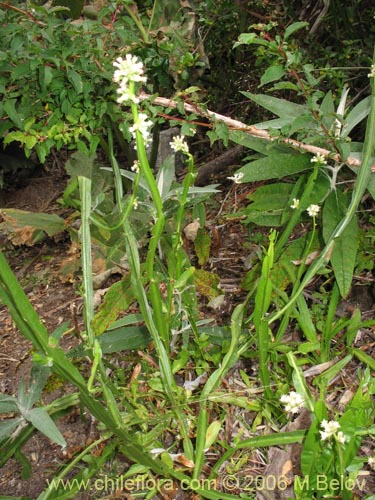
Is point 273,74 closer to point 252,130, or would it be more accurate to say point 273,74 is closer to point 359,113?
point 252,130

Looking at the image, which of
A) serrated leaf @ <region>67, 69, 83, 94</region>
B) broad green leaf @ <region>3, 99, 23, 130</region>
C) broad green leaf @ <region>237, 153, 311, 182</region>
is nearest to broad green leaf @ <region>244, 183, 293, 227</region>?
broad green leaf @ <region>237, 153, 311, 182</region>

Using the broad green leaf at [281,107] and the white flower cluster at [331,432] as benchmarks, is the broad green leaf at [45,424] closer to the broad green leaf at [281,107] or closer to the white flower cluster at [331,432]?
the white flower cluster at [331,432]

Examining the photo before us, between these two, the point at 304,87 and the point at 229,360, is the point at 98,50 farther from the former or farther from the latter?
the point at 229,360

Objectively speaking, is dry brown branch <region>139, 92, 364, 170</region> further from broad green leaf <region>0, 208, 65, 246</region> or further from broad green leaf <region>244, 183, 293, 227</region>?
broad green leaf <region>0, 208, 65, 246</region>

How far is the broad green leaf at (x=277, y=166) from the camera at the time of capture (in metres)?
1.59

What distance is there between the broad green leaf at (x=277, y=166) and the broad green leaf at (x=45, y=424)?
844 millimetres

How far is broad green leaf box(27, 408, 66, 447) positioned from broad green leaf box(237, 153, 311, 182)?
844 millimetres

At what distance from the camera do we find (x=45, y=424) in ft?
3.38

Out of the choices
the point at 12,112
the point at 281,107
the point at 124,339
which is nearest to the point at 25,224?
the point at 12,112

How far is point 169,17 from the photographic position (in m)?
2.00

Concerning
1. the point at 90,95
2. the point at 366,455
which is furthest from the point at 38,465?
the point at 90,95

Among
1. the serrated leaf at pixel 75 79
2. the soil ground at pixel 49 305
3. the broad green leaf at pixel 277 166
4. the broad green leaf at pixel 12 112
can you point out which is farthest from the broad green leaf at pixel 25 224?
the broad green leaf at pixel 277 166

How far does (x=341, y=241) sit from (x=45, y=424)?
0.90m

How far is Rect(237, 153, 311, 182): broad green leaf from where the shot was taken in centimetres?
159
